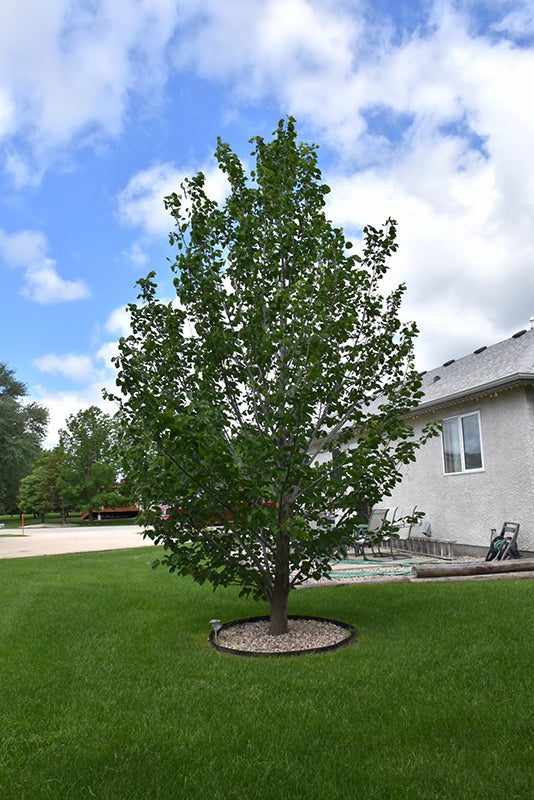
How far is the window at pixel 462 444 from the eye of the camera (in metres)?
10.4

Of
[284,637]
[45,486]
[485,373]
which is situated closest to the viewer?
[284,637]

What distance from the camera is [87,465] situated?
37.2 metres

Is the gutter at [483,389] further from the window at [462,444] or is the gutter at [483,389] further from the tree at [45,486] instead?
the tree at [45,486]

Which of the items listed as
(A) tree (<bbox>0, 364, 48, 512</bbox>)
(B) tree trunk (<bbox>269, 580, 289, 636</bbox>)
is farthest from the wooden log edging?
(A) tree (<bbox>0, 364, 48, 512</bbox>)

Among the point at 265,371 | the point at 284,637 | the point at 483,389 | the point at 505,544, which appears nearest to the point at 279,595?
the point at 284,637

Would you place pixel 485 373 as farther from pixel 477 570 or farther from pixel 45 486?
pixel 45 486

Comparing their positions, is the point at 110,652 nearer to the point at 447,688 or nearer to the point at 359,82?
the point at 447,688

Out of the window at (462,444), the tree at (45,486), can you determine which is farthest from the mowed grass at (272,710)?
the tree at (45,486)

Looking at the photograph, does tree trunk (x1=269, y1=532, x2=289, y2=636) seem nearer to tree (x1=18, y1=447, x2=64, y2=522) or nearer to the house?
the house

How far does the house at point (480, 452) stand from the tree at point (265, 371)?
4.67 m

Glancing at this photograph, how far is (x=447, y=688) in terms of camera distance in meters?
3.70

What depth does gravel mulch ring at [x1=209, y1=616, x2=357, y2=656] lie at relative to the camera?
15.6 ft

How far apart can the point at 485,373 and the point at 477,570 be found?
13.0 feet

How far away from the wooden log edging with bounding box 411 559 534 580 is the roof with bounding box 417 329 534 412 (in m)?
2.89
